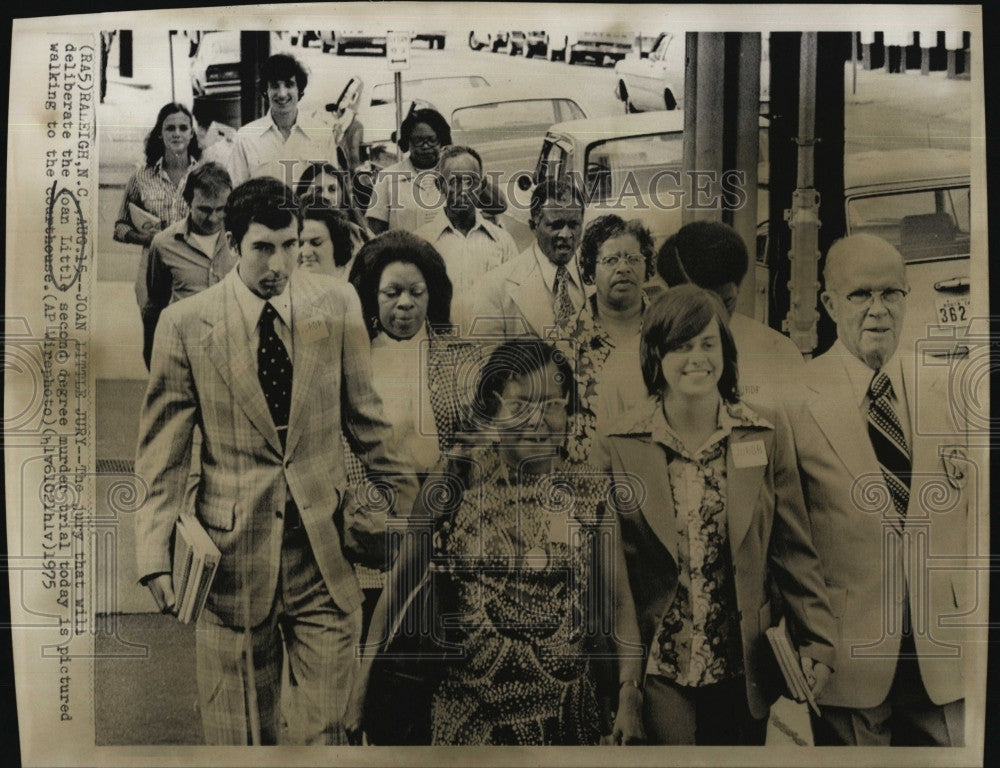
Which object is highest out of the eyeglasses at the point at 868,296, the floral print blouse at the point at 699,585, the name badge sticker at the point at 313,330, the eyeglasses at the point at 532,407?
the eyeglasses at the point at 868,296

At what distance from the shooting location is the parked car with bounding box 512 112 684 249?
148cm

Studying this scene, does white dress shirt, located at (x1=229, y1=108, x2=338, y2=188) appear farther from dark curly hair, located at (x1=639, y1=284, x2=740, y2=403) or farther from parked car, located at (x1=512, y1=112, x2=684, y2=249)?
dark curly hair, located at (x1=639, y1=284, x2=740, y2=403)

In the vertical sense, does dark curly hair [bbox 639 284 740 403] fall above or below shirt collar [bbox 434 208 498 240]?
below

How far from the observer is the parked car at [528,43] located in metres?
1.49

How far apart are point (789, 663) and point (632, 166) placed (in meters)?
0.95

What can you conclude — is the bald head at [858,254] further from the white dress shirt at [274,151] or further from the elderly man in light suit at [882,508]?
the white dress shirt at [274,151]

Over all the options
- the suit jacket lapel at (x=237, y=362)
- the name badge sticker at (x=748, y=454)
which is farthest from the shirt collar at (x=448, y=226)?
the name badge sticker at (x=748, y=454)

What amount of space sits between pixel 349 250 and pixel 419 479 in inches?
17.0

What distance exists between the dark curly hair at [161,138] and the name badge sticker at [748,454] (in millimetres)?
1109

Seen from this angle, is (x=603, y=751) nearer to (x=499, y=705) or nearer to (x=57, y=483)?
(x=499, y=705)

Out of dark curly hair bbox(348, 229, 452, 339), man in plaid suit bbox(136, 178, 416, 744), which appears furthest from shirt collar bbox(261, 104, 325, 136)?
dark curly hair bbox(348, 229, 452, 339)

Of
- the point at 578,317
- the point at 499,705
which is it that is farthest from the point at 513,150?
the point at 499,705

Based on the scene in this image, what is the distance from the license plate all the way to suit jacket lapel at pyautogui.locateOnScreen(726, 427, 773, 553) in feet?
1.29

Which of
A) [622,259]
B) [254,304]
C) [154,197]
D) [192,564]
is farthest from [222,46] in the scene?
[192,564]
